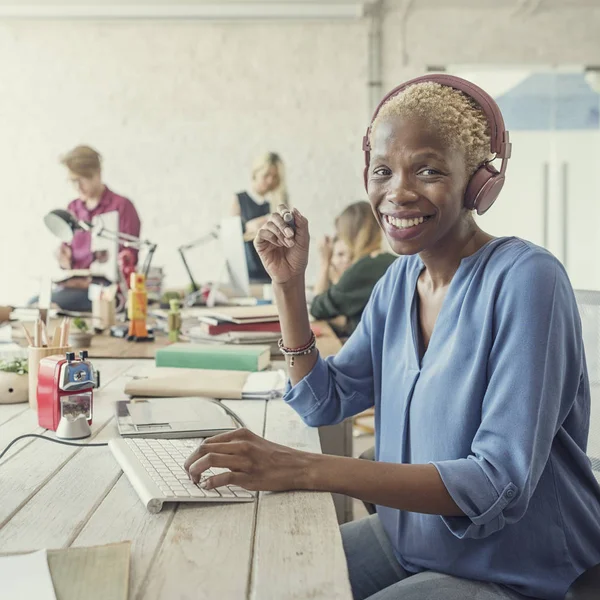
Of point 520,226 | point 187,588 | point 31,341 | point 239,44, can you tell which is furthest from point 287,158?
point 187,588

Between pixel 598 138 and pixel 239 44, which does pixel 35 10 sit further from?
pixel 598 138

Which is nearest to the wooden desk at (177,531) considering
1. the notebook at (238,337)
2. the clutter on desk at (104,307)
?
the notebook at (238,337)

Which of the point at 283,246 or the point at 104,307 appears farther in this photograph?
the point at 104,307

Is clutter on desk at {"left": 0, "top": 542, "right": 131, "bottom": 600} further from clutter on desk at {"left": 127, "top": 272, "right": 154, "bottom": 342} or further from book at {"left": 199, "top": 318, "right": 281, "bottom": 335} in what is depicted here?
clutter on desk at {"left": 127, "top": 272, "right": 154, "bottom": 342}

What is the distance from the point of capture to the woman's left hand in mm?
906

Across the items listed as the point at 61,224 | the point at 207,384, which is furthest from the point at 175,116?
the point at 207,384

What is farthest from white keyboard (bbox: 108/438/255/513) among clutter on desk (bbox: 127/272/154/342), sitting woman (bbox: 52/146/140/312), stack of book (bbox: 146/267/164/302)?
sitting woman (bbox: 52/146/140/312)

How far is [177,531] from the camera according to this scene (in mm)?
827

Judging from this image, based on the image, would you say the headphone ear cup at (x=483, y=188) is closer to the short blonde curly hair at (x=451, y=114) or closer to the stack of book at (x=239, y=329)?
the short blonde curly hair at (x=451, y=114)

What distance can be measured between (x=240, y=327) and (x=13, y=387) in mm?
890

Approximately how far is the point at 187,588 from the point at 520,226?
5.27m

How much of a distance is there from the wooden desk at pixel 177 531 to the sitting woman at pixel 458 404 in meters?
0.06

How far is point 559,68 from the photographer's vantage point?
216 inches

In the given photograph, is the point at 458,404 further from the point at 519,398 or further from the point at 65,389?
the point at 65,389
